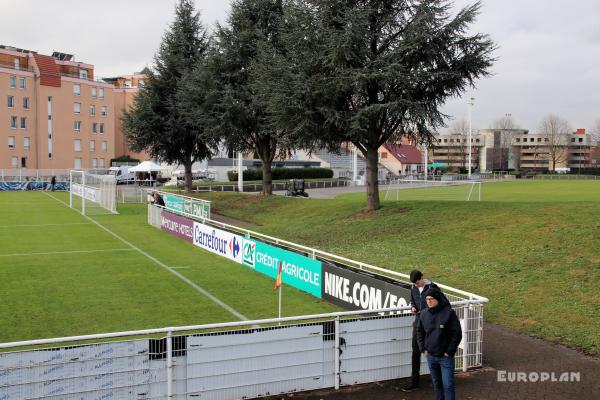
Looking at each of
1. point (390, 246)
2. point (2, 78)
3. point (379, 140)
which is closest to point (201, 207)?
point (379, 140)

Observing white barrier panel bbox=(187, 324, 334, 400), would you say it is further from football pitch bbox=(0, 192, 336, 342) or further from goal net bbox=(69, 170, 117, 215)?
goal net bbox=(69, 170, 117, 215)

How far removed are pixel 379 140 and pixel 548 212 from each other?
8775 mm

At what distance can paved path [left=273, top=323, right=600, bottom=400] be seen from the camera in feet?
24.9

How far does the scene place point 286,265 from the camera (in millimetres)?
16016

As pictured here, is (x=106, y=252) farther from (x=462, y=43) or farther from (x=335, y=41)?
(x=462, y=43)

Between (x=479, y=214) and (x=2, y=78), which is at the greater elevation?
(x=2, y=78)

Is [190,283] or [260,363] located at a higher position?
[260,363]

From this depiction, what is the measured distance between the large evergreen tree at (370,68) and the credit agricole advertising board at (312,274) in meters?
7.37

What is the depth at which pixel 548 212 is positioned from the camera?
66.6 feet

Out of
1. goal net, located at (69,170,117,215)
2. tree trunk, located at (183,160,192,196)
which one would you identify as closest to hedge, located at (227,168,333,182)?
tree trunk, located at (183,160,192,196)

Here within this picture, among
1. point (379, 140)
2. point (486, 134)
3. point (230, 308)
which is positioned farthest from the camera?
point (486, 134)

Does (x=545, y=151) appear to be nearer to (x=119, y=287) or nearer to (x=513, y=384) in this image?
(x=119, y=287)

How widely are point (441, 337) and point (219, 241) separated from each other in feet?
49.1
